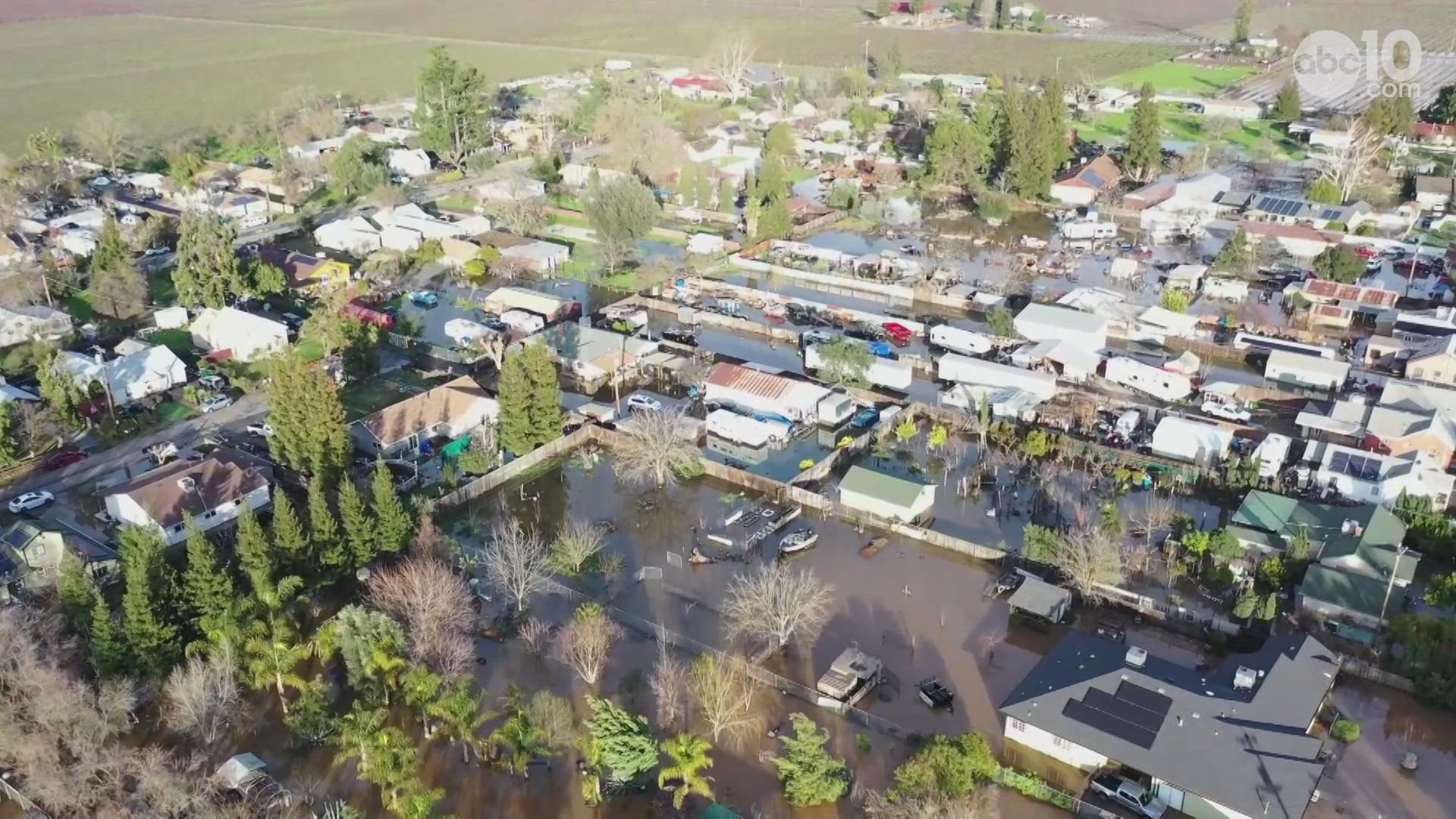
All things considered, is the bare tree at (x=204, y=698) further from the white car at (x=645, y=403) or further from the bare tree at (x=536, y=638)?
the white car at (x=645, y=403)

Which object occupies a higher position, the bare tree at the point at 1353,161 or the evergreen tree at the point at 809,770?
the bare tree at the point at 1353,161

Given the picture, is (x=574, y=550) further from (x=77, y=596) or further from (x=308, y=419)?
(x=77, y=596)

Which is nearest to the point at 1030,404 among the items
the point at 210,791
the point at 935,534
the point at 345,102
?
the point at 935,534

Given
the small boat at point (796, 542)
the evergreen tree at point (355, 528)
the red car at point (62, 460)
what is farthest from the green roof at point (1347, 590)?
the red car at point (62, 460)

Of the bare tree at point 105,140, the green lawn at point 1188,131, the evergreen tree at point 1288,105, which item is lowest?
the bare tree at point 105,140

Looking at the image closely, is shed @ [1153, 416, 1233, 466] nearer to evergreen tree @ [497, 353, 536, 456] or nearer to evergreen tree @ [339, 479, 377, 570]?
evergreen tree @ [497, 353, 536, 456]

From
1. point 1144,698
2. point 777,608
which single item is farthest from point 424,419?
point 1144,698

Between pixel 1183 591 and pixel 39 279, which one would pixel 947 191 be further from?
pixel 39 279

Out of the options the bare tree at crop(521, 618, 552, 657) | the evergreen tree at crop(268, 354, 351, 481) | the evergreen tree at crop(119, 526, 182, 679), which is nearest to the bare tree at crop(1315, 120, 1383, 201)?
the bare tree at crop(521, 618, 552, 657)
